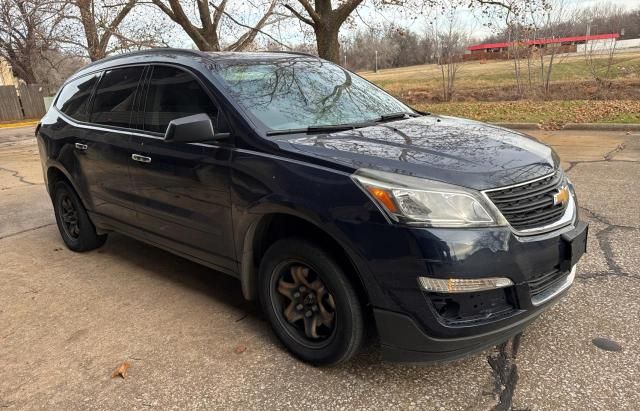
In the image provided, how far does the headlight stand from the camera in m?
2.41

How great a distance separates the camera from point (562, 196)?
2.87m

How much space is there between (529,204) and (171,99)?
255 cm

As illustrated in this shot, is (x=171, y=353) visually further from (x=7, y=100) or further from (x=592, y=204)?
(x=7, y=100)

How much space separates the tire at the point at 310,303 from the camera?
2688 mm

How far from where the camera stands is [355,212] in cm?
252

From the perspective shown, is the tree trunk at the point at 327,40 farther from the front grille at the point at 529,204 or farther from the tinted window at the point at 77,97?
the front grille at the point at 529,204

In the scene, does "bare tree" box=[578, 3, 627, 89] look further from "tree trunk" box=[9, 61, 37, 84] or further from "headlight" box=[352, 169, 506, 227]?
"tree trunk" box=[9, 61, 37, 84]

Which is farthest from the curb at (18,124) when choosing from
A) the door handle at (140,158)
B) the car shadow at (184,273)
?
the door handle at (140,158)

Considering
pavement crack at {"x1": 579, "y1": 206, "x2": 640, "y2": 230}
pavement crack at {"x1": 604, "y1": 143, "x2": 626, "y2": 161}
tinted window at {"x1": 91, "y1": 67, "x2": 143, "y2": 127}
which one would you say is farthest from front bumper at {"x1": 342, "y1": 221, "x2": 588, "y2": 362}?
pavement crack at {"x1": 604, "y1": 143, "x2": 626, "y2": 161}

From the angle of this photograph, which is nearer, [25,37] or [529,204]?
[529,204]

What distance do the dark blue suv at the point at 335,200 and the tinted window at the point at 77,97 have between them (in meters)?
0.46

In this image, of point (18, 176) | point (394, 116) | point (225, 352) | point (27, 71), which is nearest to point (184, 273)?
point (225, 352)

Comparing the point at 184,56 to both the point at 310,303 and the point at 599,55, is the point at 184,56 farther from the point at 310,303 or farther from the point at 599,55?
the point at 599,55

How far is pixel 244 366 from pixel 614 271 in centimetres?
293
